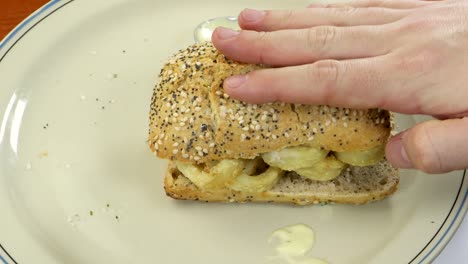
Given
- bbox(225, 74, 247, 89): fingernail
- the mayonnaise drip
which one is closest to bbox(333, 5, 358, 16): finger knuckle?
bbox(225, 74, 247, 89): fingernail

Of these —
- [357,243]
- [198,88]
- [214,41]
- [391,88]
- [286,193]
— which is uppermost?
[214,41]

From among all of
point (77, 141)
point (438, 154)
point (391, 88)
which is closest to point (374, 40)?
point (391, 88)

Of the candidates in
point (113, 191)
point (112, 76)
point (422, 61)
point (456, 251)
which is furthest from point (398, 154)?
point (112, 76)

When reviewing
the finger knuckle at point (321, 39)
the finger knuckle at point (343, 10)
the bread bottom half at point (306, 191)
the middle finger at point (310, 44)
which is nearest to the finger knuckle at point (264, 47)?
the middle finger at point (310, 44)

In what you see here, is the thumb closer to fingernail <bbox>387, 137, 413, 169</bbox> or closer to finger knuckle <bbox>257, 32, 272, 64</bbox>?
fingernail <bbox>387, 137, 413, 169</bbox>

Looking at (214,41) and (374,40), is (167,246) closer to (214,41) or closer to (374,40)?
(214,41)

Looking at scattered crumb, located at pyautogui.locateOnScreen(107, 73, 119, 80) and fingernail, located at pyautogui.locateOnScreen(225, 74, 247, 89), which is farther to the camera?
scattered crumb, located at pyautogui.locateOnScreen(107, 73, 119, 80)
